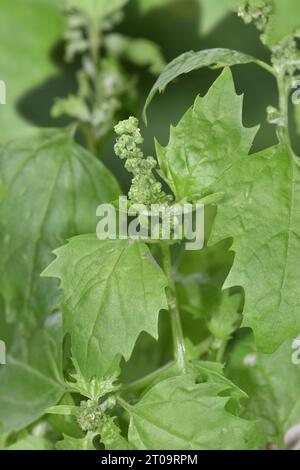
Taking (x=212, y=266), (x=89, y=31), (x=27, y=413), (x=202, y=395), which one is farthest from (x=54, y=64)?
(x=202, y=395)

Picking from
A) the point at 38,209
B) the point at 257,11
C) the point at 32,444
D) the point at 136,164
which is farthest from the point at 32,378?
the point at 257,11

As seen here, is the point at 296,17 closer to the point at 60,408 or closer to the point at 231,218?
the point at 231,218

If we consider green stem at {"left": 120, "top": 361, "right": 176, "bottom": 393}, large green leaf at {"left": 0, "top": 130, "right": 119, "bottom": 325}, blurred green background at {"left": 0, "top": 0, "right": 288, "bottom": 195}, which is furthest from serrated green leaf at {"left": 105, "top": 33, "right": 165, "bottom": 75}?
green stem at {"left": 120, "top": 361, "right": 176, "bottom": 393}

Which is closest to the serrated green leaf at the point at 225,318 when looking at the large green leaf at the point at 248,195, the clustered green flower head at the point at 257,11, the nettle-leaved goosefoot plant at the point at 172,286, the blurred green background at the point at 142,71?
the nettle-leaved goosefoot plant at the point at 172,286

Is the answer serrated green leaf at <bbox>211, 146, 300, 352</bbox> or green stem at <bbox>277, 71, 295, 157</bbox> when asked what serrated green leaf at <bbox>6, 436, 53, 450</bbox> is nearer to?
serrated green leaf at <bbox>211, 146, 300, 352</bbox>

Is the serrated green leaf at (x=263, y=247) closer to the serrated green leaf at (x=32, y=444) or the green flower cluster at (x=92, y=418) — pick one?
the green flower cluster at (x=92, y=418)
